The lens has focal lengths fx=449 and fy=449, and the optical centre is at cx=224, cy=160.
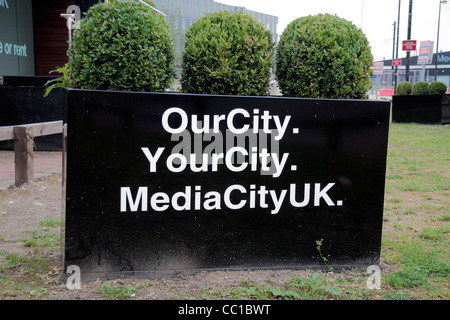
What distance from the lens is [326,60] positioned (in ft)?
12.1

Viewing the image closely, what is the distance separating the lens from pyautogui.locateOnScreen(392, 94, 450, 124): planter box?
17.5 meters

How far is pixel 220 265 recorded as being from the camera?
350 centimetres

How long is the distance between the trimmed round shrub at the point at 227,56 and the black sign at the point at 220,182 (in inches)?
10.4

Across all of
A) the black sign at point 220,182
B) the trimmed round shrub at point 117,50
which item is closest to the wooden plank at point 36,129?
the trimmed round shrub at point 117,50

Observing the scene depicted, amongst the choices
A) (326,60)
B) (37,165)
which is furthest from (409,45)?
(326,60)

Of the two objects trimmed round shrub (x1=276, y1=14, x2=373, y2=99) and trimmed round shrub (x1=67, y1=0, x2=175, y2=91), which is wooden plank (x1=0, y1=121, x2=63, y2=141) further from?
trimmed round shrub (x1=276, y1=14, x2=373, y2=99)

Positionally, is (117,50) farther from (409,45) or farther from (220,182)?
(409,45)

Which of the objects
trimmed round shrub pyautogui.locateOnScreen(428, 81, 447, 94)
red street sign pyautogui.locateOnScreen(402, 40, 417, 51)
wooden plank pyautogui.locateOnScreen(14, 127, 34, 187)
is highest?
red street sign pyautogui.locateOnScreen(402, 40, 417, 51)

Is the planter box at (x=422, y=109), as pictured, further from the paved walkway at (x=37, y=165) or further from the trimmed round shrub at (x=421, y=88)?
the paved walkway at (x=37, y=165)

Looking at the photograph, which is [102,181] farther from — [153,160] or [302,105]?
[302,105]

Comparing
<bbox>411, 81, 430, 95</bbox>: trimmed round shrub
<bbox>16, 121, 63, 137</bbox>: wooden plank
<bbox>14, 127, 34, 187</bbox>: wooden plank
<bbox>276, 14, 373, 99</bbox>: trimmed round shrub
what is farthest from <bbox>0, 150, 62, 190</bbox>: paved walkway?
<bbox>411, 81, 430, 95</bbox>: trimmed round shrub

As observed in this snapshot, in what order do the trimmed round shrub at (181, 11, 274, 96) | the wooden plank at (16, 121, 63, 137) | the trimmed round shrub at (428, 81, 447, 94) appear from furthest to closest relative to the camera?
the trimmed round shrub at (428, 81, 447, 94)
the wooden plank at (16, 121, 63, 137)
the trimmed round shrub at (181, 11, 274, 96)

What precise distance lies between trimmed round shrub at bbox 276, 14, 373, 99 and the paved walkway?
15.5 ft
